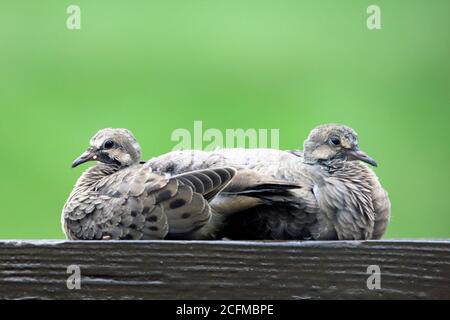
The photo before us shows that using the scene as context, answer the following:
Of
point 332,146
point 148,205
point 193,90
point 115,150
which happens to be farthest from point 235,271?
point 193,90

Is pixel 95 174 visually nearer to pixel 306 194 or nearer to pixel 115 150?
pixel 115 150

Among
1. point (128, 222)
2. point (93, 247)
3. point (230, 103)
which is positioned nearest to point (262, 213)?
point (128, 222)

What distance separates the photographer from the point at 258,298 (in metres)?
2.34

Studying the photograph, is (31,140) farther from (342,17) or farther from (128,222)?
(128,222)

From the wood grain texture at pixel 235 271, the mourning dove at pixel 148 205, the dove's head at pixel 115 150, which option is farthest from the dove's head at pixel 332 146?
the wood grain texture at pixel 235 271

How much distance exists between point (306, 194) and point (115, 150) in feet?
2.22

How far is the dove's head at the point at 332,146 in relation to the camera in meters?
3.09

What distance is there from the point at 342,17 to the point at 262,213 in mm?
4438

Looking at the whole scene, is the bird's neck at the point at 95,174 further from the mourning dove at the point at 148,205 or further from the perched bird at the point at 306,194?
the perched bird at the point at 306,194

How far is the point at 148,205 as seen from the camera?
2797 millimetres

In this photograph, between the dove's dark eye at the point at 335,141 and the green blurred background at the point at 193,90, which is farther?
the green blurred background at the point at 193,90

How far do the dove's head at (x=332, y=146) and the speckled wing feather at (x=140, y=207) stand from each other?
0.40 m

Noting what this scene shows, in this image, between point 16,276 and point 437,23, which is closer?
point 16,276
